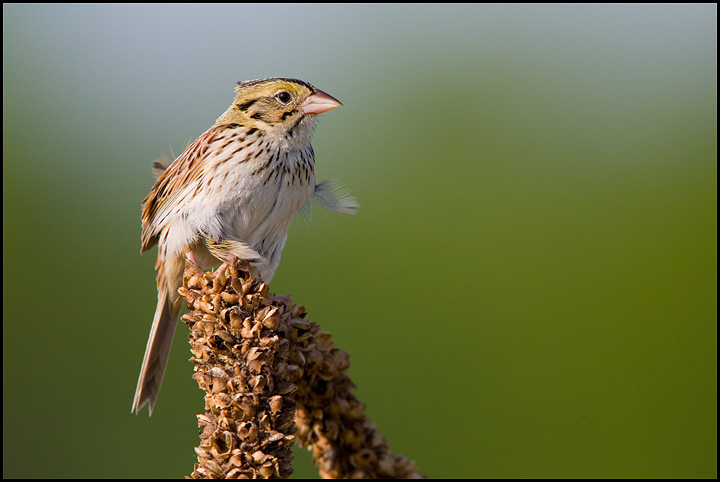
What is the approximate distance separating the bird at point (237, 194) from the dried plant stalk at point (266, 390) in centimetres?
44

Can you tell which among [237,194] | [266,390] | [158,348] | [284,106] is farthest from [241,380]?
[284,106]

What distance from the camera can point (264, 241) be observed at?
2783mm

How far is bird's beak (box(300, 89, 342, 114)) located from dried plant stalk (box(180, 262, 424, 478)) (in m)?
0.86

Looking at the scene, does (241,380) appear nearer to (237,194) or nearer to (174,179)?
(237,194)

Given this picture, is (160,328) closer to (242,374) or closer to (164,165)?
(164,165)

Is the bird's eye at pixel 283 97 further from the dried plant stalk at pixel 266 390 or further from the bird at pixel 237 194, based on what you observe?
the dried plant stalk at pixel 266 390

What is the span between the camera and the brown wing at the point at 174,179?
9.00 ft

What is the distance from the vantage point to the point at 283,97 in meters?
2.79

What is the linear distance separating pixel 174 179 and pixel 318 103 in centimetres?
64

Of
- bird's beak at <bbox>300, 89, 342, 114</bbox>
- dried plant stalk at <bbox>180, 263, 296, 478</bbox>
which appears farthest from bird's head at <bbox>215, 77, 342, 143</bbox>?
dried plant stalk at <bbox>180, 263, 296, 478</bbox>

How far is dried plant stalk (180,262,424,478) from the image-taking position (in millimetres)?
1767

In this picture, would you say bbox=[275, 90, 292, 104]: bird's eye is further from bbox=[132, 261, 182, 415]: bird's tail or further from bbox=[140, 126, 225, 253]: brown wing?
bbox=[132, 261, 182, 415]: bird's tail

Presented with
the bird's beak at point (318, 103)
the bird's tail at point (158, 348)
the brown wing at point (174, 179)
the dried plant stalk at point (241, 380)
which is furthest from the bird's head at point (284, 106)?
the dried plant stalk at point (241, 380)

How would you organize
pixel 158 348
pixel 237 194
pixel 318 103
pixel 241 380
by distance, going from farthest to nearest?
pixel 158 348 < pixel 318 103 < pixel 237 194 < pixel 241 380
